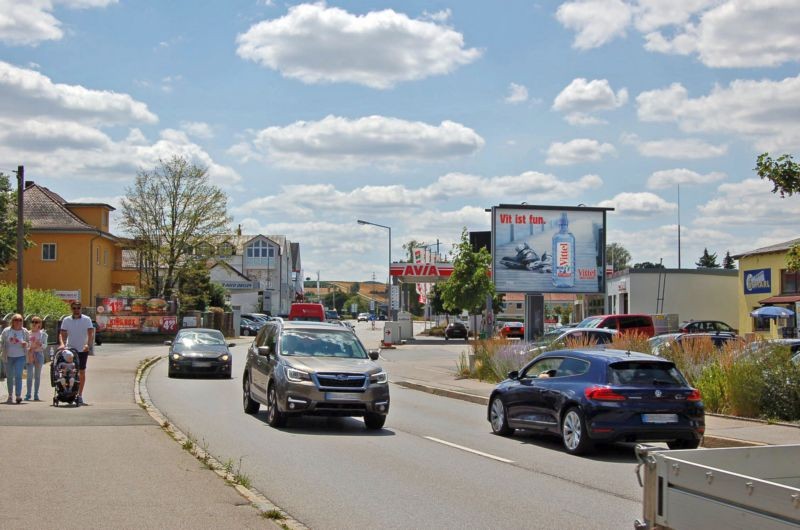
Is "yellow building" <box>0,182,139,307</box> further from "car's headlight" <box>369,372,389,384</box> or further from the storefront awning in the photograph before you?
"car's headlight" <box>369,372,389,384</box>

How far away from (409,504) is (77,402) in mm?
9609

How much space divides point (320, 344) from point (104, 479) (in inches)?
278

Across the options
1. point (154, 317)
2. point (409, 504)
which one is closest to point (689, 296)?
point (154, 317)

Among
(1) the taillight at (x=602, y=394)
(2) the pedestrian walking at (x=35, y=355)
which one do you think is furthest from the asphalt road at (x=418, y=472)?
(2) the pedestrian walking at (x=35, y=355)

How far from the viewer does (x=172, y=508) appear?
7.82 m

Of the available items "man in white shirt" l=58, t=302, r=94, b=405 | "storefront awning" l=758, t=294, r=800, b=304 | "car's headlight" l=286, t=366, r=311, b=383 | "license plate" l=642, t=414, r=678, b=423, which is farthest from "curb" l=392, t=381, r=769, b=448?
"storefront awning" l=758, t=294, r=800, b=304

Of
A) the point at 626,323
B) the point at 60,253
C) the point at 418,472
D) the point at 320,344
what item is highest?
the point at 60,253

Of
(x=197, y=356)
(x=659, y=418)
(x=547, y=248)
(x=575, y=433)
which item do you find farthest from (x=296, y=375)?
(x=547, y=248)

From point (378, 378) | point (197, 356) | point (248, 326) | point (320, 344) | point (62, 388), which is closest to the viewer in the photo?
point (378, 378)

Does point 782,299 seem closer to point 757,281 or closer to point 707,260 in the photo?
point 757,281

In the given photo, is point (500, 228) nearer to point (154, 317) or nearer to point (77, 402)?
point (154, 317)

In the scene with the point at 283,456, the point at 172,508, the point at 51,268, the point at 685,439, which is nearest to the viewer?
the point at 172,508

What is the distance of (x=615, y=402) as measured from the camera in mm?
12453

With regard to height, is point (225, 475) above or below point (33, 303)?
below
